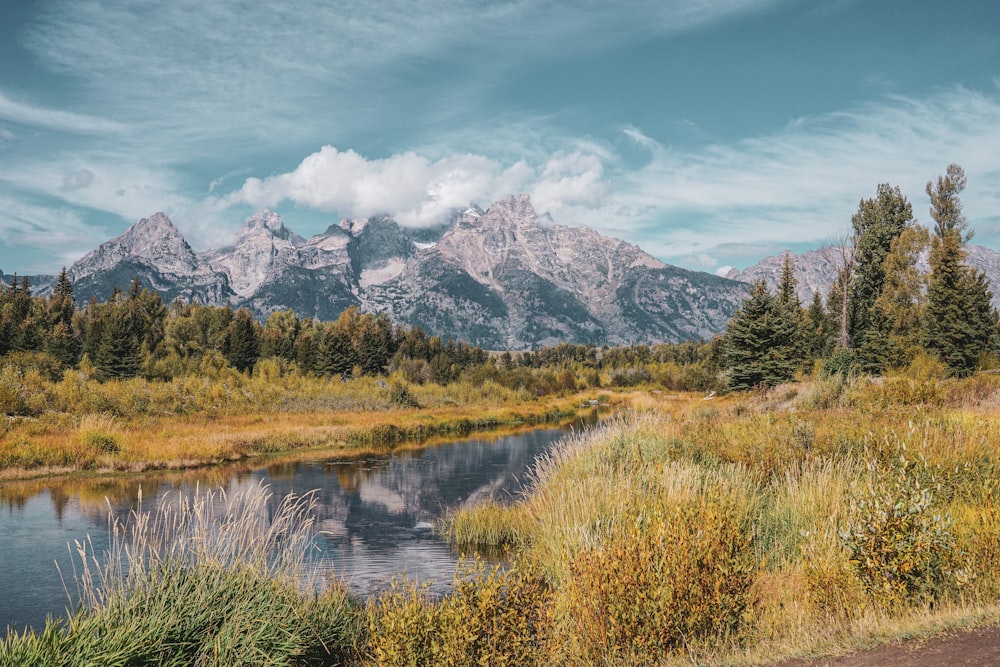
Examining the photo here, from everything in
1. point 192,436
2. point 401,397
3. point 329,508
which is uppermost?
point 192,436

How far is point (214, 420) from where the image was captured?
48188mm

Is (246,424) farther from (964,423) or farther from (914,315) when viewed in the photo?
(914,315)

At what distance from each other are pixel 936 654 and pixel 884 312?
59296 mm

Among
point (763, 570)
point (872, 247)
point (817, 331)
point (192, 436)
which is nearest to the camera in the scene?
point (763, 570)

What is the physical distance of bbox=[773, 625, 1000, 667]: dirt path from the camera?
6.18 metres

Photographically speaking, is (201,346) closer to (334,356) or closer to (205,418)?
(334,356)

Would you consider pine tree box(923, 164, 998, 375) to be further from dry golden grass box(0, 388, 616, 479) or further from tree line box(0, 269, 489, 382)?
tree line box(0, 269, 489, 382)

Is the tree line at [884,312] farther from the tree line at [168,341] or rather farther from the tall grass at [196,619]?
the tree line at [168,341]

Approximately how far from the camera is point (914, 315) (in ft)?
183

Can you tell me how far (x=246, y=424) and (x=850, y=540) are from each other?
44355 mm

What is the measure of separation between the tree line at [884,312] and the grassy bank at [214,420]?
24.0 meters

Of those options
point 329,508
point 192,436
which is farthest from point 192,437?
point 329,508

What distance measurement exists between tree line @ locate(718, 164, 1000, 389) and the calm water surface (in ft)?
66.7

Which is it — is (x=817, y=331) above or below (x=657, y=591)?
above
